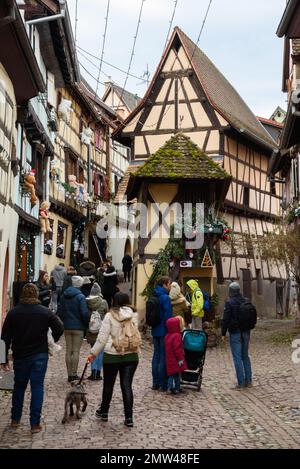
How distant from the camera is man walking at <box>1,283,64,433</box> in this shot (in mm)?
8219

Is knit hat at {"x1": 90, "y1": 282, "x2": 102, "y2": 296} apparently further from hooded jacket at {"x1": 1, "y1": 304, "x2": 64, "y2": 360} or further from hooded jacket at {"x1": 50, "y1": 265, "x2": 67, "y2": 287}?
hooded jacket at {"x1": 50, "y1": 265, "x2": 67, "y2": 287}

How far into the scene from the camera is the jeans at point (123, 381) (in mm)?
8461

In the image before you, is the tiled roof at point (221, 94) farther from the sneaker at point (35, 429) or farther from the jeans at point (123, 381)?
the sneaker at point (35, 429)

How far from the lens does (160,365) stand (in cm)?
1134

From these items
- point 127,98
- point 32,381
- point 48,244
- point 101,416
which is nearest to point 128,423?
point 101,416

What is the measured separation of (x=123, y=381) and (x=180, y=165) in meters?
13.5

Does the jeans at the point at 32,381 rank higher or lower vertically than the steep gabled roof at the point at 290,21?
lower

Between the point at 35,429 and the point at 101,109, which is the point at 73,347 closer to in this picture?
the point at 35,429

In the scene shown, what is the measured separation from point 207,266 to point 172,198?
2593 millimetres

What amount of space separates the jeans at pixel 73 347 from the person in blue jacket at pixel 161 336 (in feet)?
4.07

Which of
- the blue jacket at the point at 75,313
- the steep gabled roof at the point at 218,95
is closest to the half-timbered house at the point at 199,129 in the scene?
the steep gabled roof at the point at 218,95
